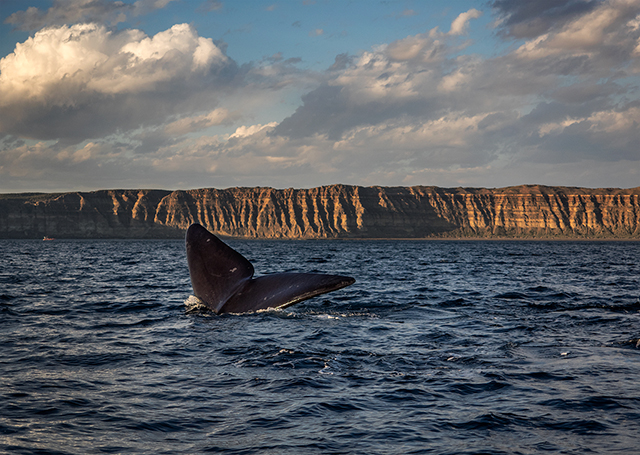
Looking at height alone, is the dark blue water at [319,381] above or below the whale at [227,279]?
below

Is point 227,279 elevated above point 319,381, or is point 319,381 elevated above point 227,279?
point 227,279

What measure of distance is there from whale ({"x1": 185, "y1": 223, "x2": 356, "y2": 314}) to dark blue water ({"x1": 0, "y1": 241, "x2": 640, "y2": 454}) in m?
0.46

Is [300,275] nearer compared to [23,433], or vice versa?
[23,433]

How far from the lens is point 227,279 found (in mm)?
11500

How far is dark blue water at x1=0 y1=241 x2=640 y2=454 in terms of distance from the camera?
18.6 ft

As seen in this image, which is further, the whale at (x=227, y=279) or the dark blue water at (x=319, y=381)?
the whale at (x=227, y=279)

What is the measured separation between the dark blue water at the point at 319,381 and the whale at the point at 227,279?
46 cm

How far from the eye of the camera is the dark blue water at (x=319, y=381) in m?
5.67

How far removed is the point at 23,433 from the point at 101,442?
96cm

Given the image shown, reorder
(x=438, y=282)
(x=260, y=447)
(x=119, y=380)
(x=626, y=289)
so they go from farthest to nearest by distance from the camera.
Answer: (x=438, y=282)
(x=626, y=289)
(x=119, y=380)
(x=260, y=447)

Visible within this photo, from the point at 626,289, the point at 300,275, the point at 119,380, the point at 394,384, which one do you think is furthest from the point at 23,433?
the point at 626,289

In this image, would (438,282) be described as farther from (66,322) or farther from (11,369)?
(11,369)

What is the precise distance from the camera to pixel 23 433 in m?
5.68

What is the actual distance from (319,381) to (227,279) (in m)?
4.37
